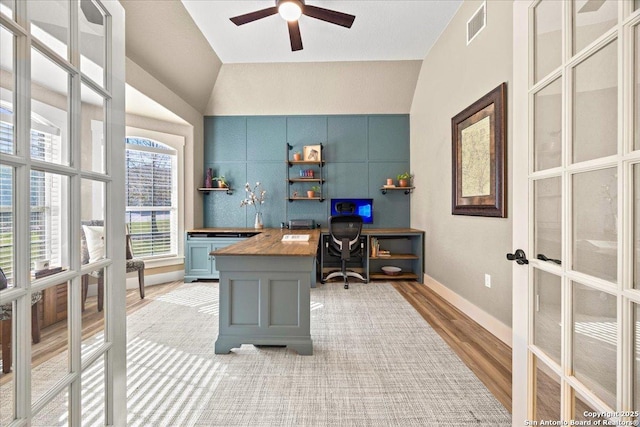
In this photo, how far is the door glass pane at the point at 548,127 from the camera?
101 centimetres

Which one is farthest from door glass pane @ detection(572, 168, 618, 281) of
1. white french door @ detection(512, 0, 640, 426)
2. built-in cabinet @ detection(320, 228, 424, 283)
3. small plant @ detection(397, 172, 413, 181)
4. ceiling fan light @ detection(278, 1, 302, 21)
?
small plant @ detection(397, 172, 413, 181)

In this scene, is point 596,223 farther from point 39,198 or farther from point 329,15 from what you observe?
point 329,15

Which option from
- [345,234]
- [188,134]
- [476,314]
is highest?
[188,134]

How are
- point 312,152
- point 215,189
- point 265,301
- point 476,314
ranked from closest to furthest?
point 265,301
point 476,314
point 215,189
point 312,152

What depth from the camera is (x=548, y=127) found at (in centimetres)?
107

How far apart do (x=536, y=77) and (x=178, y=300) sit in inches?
151

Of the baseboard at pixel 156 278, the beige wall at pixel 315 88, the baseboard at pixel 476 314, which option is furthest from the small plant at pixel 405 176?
the baseboard at pixel 156 278

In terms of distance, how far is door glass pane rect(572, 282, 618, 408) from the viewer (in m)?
0.80

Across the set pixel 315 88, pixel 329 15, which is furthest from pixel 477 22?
pixel 315 88

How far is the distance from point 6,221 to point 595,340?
5.49ft

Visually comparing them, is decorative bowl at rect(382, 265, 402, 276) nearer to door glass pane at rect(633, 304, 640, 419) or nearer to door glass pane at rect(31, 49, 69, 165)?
door glass pane at rect(633, 304, 640, 419)

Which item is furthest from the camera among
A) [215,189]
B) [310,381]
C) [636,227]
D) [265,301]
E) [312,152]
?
[312,152]

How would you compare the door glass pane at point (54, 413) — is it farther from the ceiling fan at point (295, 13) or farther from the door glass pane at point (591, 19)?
the ceiling fan at point (295, 13)

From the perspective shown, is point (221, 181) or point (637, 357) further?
point (221, 181)
